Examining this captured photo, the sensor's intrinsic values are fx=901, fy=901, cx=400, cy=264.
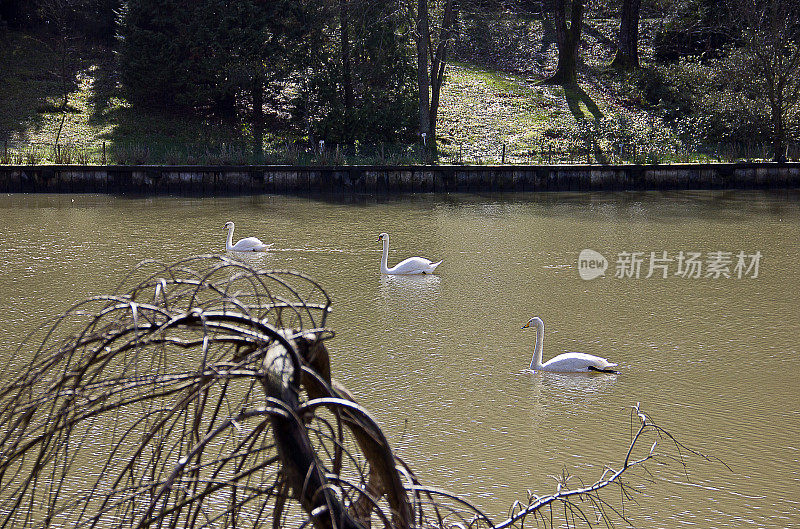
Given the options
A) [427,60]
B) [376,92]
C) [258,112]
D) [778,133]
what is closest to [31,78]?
[258,112]

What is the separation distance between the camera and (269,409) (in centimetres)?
169

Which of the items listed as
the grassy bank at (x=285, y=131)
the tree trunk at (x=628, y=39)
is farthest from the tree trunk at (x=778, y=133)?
the tree trunk at (x=628, y=39)

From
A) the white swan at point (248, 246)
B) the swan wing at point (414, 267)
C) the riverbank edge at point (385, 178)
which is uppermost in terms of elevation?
the riverbank edge at point (385, 178)

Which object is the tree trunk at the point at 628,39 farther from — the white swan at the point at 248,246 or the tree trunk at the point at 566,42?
the white swan at the point at 248,246

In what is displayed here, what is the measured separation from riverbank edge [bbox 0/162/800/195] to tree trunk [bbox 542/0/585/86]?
9.77 metres

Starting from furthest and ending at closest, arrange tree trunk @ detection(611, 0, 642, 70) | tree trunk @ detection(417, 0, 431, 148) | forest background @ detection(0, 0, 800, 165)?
tree trunk @ detection(611, 0, 642, 70) → tree trunk @ detection(417, 0, 431, 148) → forest background @ detection(0, 0, 800, 165)

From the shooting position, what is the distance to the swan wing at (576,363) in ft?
26.4

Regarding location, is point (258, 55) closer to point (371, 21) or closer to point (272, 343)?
point (371, 21)

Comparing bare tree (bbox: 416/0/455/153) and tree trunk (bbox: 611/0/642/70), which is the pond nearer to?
bare tree (bbox: 416/0/455/153)

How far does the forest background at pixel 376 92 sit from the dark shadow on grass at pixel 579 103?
0.11 m

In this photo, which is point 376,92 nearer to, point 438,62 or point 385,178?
point 438,62

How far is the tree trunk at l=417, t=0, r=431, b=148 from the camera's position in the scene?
24.5 meters

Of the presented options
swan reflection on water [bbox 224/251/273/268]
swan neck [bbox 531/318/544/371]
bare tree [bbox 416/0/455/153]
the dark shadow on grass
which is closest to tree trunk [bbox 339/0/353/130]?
bare tree [bbox 416/0/455/153]

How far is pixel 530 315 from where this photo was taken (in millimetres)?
10195
